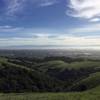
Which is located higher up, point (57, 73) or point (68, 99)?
point (68, 99)

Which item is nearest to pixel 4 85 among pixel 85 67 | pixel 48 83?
pixel 48 83

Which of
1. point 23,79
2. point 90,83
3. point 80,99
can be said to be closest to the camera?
point 80,99

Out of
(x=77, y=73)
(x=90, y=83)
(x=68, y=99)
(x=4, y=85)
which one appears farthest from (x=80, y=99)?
(x=77, y=73)

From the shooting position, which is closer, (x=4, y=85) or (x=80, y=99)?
(x=80, y=99)

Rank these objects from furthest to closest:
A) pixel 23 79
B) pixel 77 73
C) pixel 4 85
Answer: pixel 77 73 → pixel 23 79 → pixel 4 85

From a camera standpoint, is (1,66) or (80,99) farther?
(1,66)

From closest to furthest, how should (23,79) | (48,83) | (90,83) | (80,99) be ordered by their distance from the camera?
(80,99) → (90,83) → (23,79) → (48,83)

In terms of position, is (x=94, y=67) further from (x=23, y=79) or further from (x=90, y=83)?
(x=90, y=83)

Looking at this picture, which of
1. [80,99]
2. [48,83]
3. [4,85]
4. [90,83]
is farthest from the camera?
[48,83]

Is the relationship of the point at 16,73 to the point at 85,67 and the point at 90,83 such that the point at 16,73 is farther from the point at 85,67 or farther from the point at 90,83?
the point at 85,67
